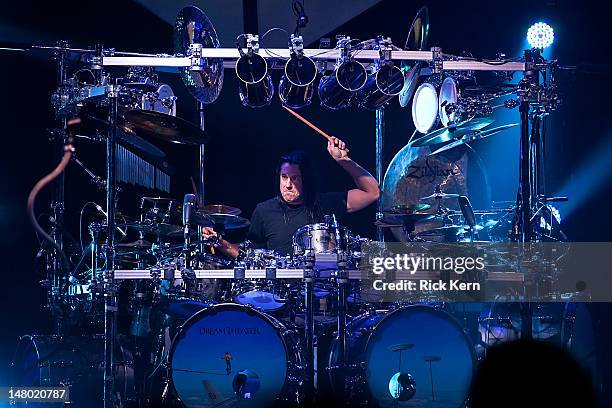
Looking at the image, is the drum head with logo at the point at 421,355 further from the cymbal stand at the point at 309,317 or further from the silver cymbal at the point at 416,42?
the silver cymbal at the point at 416,42

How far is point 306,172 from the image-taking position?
294 inches

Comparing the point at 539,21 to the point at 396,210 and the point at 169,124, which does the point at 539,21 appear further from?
the point at 169,124

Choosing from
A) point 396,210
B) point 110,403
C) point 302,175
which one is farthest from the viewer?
point 302,175

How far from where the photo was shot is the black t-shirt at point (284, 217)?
7355 millimetres

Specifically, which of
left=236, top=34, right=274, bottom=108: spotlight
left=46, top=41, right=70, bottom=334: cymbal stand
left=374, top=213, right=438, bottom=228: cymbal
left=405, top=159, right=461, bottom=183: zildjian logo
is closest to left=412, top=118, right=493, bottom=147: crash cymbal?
left=374, top=213, right=438, bottom=228: cymbal

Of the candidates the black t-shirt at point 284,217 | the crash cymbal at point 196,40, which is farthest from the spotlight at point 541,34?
the crash cymbal at point 196,40

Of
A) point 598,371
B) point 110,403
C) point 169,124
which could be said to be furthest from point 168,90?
point 598,371

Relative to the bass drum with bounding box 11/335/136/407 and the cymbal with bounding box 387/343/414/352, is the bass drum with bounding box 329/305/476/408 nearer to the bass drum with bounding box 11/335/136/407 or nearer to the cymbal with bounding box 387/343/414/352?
the cymbal with bounding box 387/343/414/352

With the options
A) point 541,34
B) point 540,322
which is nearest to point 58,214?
point 540,322

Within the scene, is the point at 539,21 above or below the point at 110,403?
above

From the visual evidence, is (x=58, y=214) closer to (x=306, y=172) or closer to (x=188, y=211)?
(x=188, y=211)

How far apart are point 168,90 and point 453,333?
9.48 ft

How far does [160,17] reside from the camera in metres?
7.84

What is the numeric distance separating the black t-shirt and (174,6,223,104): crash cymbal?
1462 millimetres
